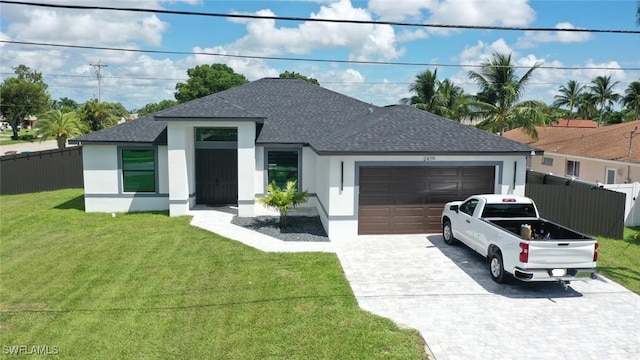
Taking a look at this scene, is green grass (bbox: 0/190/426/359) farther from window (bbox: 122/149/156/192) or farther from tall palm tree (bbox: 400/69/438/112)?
tall palm tree (bbox: 400/69/438/112)

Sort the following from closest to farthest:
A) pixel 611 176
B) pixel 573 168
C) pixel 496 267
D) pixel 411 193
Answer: pixel 496 267
pixel 411 193
pixel 611 176
pixel 573 168

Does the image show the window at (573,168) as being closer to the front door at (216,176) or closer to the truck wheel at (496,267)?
the truck wheel at (496,267)

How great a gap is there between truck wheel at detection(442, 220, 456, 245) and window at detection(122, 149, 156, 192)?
11.6 metres

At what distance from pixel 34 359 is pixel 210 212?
1080 centimetres

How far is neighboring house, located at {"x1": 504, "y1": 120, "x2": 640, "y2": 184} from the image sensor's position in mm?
21188

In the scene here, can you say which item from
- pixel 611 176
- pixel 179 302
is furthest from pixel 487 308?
pixel 611 176

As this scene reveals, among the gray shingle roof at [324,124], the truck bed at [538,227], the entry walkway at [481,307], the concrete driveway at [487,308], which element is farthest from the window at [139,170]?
the truck bed at [538,227]

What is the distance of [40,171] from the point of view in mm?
23391

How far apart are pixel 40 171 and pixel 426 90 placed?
30274 mm

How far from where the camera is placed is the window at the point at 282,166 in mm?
18422

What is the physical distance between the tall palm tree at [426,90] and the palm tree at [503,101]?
29.4 ft

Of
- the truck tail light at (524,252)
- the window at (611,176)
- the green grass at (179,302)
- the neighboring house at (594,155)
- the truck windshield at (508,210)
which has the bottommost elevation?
the green grass at (179,302)

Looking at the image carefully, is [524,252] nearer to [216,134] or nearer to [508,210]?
[508,210]

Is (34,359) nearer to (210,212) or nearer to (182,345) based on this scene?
(182,345)
